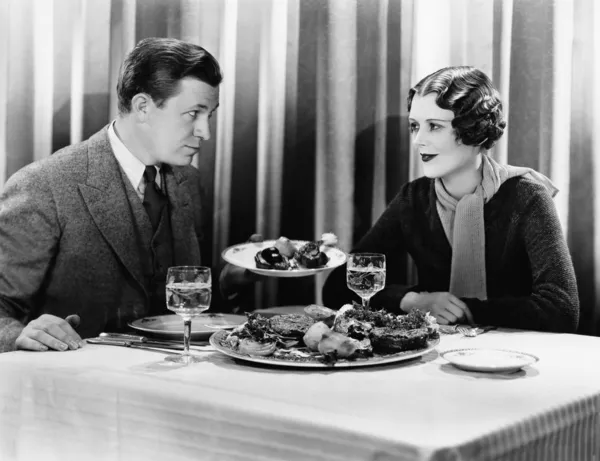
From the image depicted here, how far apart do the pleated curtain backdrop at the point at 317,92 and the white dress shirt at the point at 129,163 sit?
0.80 m

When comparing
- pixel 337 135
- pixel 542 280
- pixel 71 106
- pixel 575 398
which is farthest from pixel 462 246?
pixel 71 106

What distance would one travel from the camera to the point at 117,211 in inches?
92.7

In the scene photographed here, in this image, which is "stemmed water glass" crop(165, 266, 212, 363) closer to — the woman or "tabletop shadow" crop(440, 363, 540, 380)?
"tabletop shadow" crop(440, 363, 540, 380)

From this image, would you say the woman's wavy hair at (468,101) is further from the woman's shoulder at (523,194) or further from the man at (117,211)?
the man at (117,211)

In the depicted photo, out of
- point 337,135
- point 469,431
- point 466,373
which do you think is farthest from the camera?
point 337,135

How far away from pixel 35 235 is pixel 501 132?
1.50m

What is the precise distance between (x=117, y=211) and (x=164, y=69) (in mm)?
482

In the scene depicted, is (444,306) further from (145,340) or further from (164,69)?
(164,69)

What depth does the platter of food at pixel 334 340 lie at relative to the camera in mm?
1499

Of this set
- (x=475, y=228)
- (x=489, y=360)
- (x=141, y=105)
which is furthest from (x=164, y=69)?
(x=489, y=360)

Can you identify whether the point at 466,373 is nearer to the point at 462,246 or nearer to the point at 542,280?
the point at 542,280

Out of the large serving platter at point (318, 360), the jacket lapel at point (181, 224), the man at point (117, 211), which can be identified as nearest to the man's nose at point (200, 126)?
the man at point (117, 211)

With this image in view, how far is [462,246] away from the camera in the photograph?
2.54 meters

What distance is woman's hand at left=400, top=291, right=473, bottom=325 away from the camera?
2229 mm
